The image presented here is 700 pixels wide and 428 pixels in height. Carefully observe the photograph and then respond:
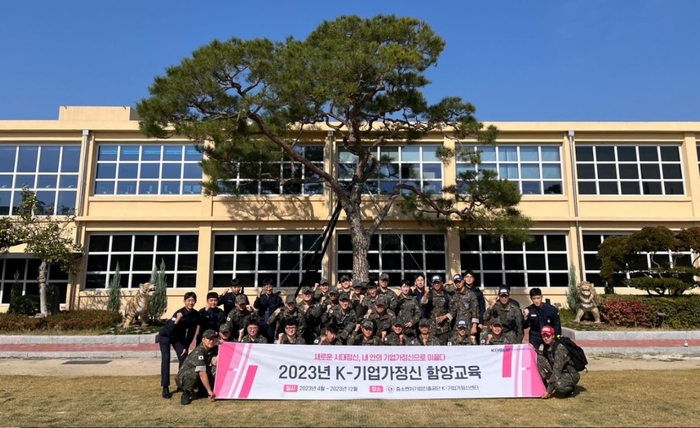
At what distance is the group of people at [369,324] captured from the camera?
6.48 metres

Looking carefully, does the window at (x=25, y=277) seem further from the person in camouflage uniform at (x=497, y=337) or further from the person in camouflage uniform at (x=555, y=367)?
the person in camouflage uniform at (x=555, y=367)

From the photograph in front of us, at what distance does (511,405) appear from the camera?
6020mm

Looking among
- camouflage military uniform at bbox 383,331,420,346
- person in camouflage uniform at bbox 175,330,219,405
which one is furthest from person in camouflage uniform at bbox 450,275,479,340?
person in camouflage uniform at bbox 175,330,219,405

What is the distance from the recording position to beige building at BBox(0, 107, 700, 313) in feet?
54.8

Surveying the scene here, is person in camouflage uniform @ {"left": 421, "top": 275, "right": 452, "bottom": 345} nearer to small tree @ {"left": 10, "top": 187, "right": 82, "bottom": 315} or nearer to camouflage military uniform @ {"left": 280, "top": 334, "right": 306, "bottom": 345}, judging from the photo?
camouflage military uniform @ {"left": 280, "top": 334, "right": 306, "bottom": 345}

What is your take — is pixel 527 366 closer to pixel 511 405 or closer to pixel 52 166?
pixel 511 405

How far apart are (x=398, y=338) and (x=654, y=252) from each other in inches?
420

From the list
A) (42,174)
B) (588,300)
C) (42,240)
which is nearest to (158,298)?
(42,240)

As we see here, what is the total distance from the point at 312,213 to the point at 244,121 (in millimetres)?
5736

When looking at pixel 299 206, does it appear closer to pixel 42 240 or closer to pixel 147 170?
pixel 147 170

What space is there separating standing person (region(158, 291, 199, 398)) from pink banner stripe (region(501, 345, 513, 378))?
4.43m

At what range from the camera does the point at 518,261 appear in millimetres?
17047

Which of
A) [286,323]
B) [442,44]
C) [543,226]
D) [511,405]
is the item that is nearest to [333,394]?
[286,323]

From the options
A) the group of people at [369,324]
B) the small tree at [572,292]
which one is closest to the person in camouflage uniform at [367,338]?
the group of people at [369,324]
